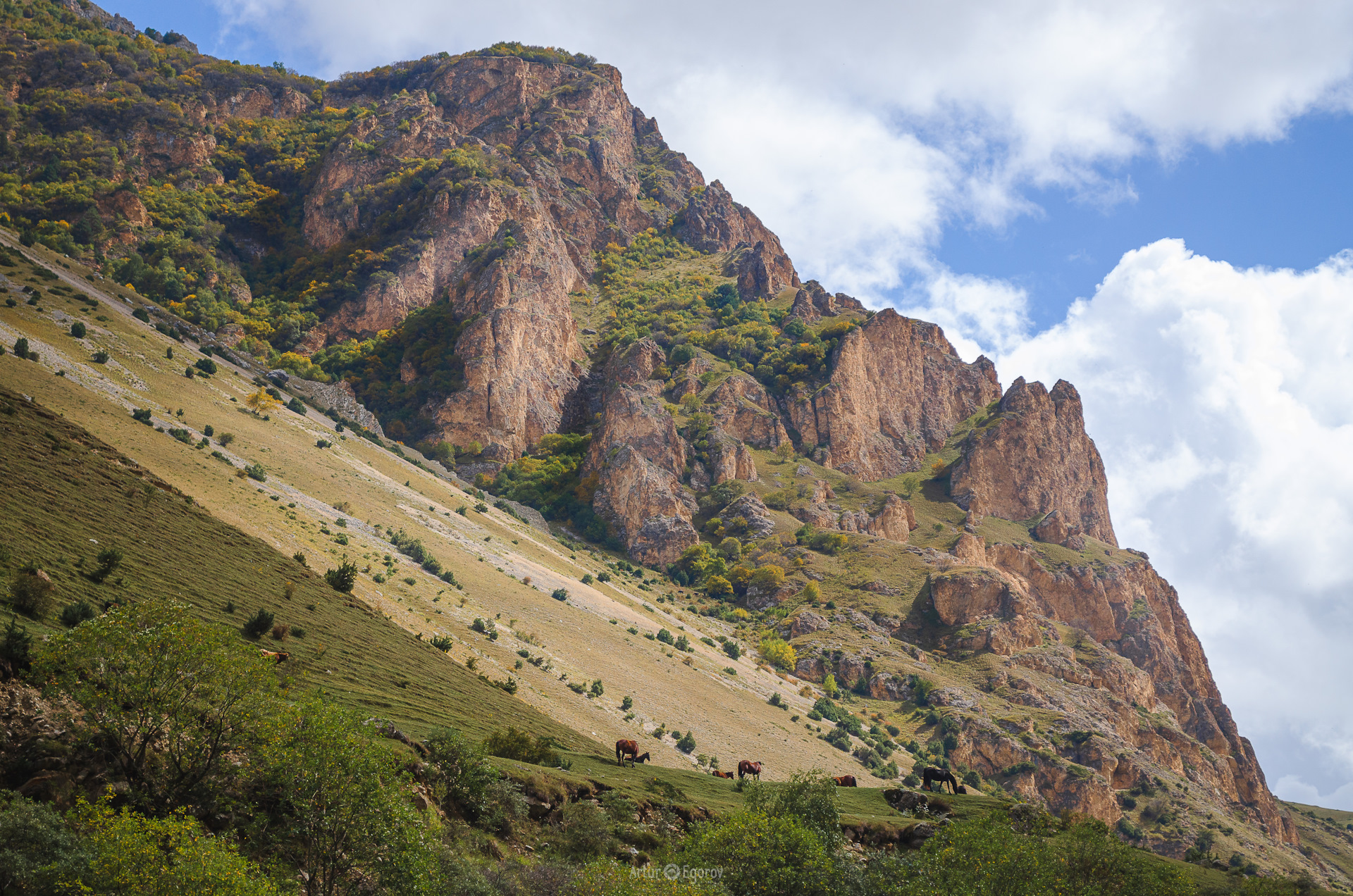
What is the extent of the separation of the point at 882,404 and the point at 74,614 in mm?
172410

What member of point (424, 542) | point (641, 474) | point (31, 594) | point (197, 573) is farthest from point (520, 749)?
point (641, 474)

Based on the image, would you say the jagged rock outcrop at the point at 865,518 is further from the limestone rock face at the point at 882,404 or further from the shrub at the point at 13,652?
the shrub at the point at 13,652

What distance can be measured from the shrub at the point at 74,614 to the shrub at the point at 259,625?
8258 millimetres

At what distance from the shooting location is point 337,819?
63.8 feet

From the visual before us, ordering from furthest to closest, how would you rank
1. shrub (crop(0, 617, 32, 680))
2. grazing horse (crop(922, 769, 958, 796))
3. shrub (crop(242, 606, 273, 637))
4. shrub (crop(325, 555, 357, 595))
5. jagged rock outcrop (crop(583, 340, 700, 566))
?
jagged rock outcrop (crop(583, 340, 700, 566)), grazing horse (crop(922, 769, 958, 796)), shrub (crop(325, 555, 357, 595)), shrub (crop(242, 606, 273, 637)), shrub (crop(0, 617, 32, 680))

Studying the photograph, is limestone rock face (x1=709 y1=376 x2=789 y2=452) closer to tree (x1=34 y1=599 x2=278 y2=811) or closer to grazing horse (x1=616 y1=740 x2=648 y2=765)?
grazing horse (x1=616 y1=740 x2=648 y2=765)

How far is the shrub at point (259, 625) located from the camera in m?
33.2

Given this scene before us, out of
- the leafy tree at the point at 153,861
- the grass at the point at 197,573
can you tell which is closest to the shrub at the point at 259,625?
the grass at the point at 197,573

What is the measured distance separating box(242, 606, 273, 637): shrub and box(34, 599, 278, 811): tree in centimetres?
1378

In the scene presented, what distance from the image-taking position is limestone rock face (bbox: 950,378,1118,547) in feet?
546

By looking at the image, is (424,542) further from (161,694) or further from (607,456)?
(607,456)

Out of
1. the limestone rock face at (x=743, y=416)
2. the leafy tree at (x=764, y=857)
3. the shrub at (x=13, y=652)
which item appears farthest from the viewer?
the limestone rock face at (x=743, y=416)

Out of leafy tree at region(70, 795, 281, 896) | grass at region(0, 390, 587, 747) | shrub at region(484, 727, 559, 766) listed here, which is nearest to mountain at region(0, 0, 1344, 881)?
grass at region(0, 390, 587, 747)

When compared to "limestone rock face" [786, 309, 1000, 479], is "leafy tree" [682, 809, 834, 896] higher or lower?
lower
